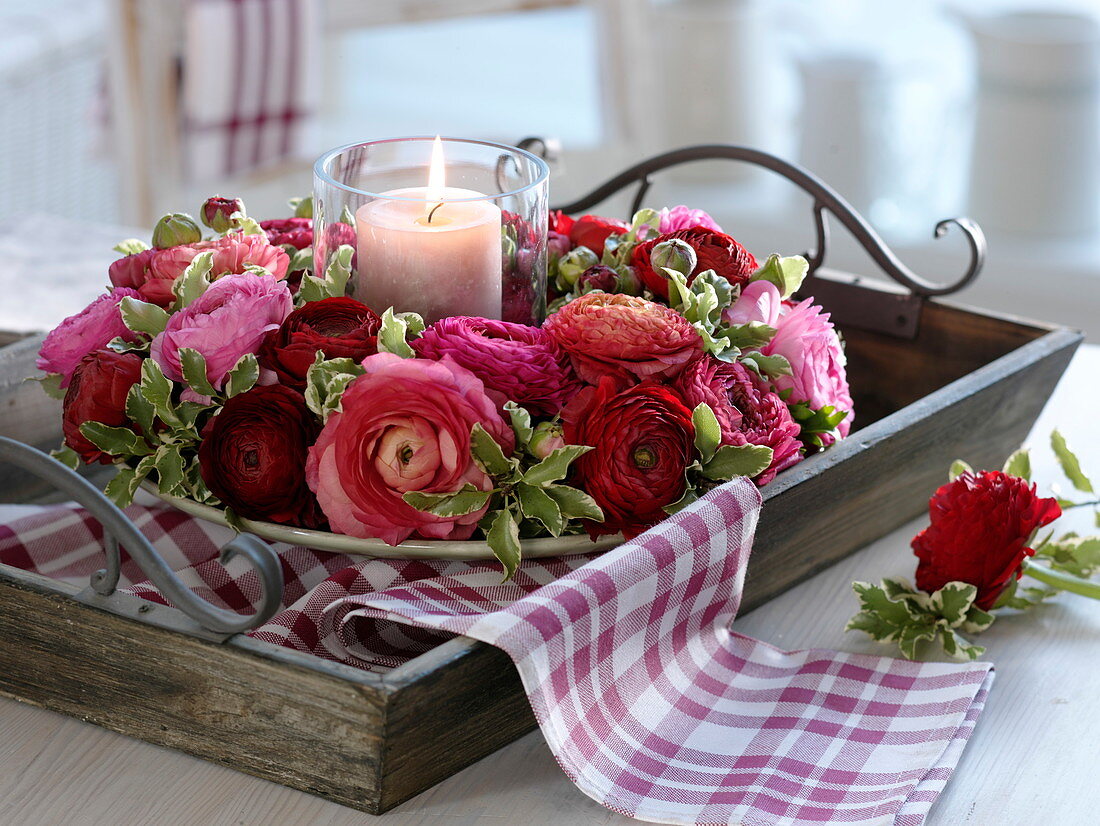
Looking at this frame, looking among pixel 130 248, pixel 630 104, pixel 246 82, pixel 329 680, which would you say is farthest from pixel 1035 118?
pixel 329 680

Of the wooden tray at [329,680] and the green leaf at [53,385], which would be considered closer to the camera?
the wooden tray at [329,680]

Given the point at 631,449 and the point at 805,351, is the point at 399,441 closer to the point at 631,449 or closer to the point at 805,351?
the point at 631,449

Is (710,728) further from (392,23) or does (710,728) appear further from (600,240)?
(392,23)

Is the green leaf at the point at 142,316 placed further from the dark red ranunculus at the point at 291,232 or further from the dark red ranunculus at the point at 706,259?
the dark red ranunculus at the point at 706,259

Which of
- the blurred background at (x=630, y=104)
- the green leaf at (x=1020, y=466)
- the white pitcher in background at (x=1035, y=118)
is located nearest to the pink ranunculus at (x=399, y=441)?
the green leaf at (x=1020, y=466)

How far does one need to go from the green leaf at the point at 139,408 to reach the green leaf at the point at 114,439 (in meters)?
0.01

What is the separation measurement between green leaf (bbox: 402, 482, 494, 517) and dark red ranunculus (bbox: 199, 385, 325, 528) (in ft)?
0.21

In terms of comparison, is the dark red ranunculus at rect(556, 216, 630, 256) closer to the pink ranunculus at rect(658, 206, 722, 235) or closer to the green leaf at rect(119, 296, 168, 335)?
the pink ranunculus at rect(658, 206, 722, 235)

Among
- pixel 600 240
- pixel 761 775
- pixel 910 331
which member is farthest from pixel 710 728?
pixel 910 331

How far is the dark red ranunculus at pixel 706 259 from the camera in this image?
0.71 m

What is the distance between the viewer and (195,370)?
0.62 metres

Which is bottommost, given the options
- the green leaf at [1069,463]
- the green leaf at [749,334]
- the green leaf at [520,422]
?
the green leaf at [1069,463]

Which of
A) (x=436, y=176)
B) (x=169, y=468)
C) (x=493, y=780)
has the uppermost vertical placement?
(x=436, y=176)

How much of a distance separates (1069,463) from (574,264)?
0.32 meters
